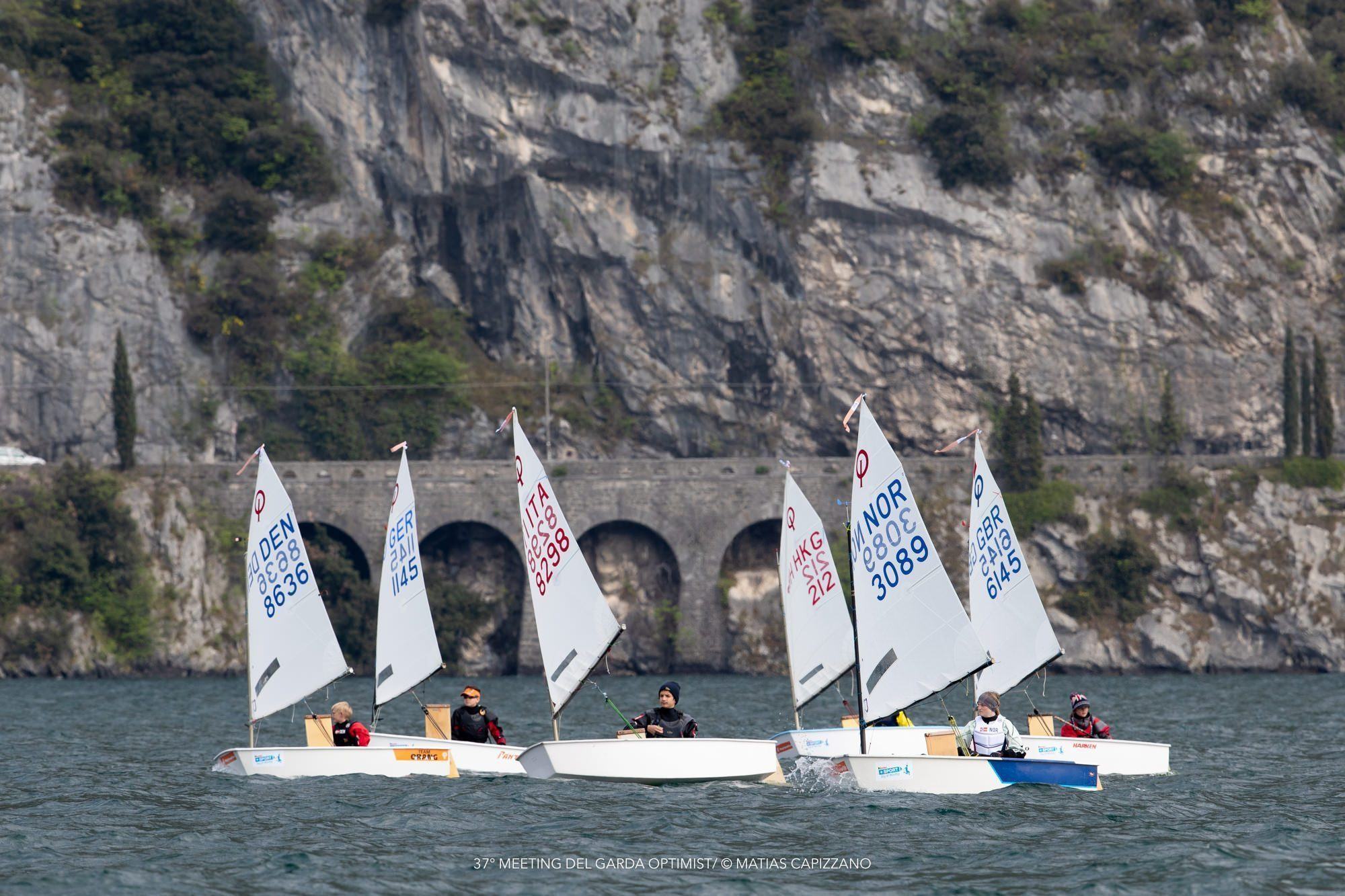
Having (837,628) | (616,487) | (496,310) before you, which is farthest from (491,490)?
(837,628)

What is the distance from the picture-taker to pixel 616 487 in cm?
7519

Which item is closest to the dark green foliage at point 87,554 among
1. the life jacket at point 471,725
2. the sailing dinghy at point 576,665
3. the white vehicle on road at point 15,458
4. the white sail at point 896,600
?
the white vehicle on road at point 15,458

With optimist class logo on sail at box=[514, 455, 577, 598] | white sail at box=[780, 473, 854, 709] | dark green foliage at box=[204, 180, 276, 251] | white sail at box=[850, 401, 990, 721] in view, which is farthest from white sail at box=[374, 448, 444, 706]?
dark green foliage at box=[204, 180, 276, 251]

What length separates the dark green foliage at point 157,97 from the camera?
88.5m

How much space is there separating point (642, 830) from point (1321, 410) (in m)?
57.7

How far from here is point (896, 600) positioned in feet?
98.3

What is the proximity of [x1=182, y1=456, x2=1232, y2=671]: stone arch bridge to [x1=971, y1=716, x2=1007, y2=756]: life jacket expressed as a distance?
44.9m

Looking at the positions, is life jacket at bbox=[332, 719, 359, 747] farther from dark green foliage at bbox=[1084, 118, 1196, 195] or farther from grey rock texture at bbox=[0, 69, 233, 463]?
dark green foliage at bbox=[1084, 118, 1196, 195]

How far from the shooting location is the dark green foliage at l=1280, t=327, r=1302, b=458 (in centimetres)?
7544

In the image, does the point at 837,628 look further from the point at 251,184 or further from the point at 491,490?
the point at 251,184

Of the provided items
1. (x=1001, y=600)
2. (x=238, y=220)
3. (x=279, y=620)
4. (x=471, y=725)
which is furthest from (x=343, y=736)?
(x=238, y=220)

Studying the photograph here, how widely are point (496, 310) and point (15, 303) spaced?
22.4 m

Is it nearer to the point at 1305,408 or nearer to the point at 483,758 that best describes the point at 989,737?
the point at 483,758

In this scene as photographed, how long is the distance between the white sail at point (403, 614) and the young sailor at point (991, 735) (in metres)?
10.7
